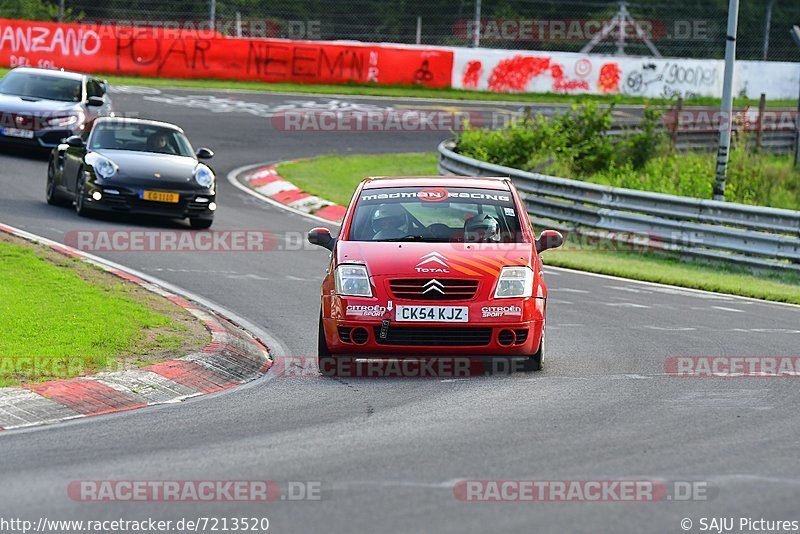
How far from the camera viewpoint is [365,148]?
99.5ft

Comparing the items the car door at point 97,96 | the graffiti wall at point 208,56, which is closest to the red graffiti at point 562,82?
the graffiti wall at point 208,56

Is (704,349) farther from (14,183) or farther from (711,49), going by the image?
(711,49)

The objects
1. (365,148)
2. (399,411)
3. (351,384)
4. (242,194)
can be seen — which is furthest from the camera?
(365,148)

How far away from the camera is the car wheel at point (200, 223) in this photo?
18672 mm

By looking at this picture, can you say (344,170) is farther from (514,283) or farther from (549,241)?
(514,283)

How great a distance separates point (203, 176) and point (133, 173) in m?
1.01

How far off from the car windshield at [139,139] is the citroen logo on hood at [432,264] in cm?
996

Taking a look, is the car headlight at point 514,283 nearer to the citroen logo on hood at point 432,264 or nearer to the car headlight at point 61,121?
the citroen logo on hood at point 432,264

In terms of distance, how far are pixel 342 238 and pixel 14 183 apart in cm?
1247

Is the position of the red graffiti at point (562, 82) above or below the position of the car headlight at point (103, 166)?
above

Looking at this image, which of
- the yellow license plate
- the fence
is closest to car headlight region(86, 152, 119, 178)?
the yellow license plate

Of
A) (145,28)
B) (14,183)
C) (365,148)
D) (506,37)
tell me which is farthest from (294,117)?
(506,37)

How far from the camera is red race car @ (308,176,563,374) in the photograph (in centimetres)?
956

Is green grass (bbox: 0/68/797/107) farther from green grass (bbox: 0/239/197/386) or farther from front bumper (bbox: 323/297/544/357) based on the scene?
front bumper (bbox: 323/297/544/357)
